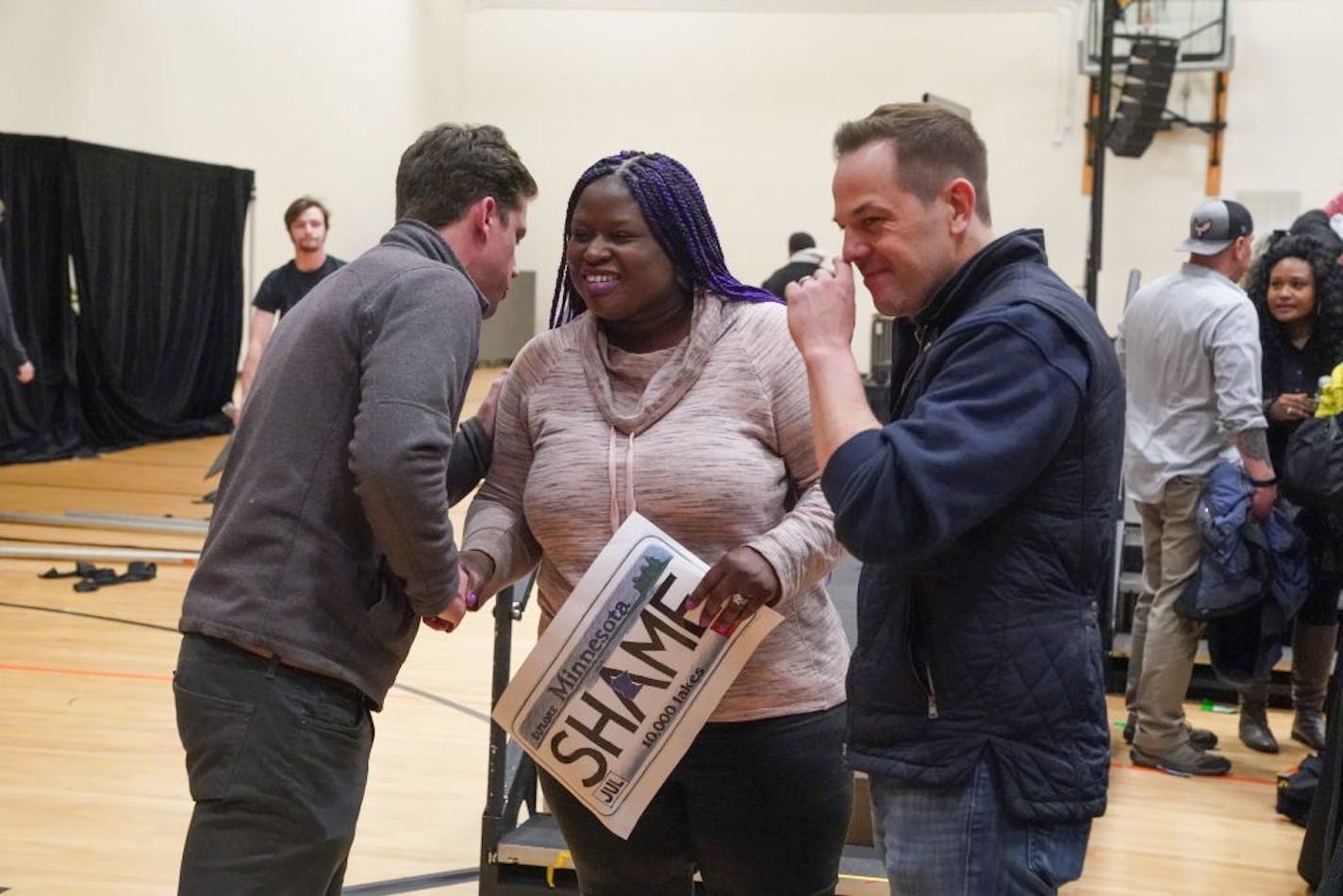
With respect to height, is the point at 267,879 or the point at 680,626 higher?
the point at 680,626

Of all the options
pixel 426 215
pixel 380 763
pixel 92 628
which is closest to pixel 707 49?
pixel 92 628

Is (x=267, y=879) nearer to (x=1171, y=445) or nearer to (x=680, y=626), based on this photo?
(x=680, y=626)

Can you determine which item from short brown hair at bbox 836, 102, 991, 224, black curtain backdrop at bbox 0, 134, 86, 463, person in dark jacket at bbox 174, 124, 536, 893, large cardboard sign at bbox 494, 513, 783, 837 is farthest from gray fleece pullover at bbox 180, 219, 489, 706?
black curtain backdrop at bbox 0, 134, 86, 463

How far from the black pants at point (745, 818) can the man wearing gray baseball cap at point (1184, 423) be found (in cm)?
278

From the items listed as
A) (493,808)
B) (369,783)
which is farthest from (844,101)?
(493,808)

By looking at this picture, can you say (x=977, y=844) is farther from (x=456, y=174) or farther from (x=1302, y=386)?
(x=1302, y=386)

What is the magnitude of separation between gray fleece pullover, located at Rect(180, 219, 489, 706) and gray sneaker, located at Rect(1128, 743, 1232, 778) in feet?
11.0

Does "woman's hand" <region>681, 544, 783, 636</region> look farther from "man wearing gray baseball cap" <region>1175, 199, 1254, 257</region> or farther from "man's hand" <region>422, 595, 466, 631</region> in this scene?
"man wearing gray baseball cap" <region>1175, 199, 1254, 257</region>

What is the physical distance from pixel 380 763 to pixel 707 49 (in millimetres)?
13704

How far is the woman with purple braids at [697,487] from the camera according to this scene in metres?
2.01

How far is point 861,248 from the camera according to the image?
1.69 m

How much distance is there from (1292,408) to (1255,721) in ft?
3.61

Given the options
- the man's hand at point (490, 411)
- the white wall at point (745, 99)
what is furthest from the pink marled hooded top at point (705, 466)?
the white wall at point (745, 99)

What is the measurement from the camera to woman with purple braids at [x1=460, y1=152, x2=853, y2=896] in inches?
79.0
